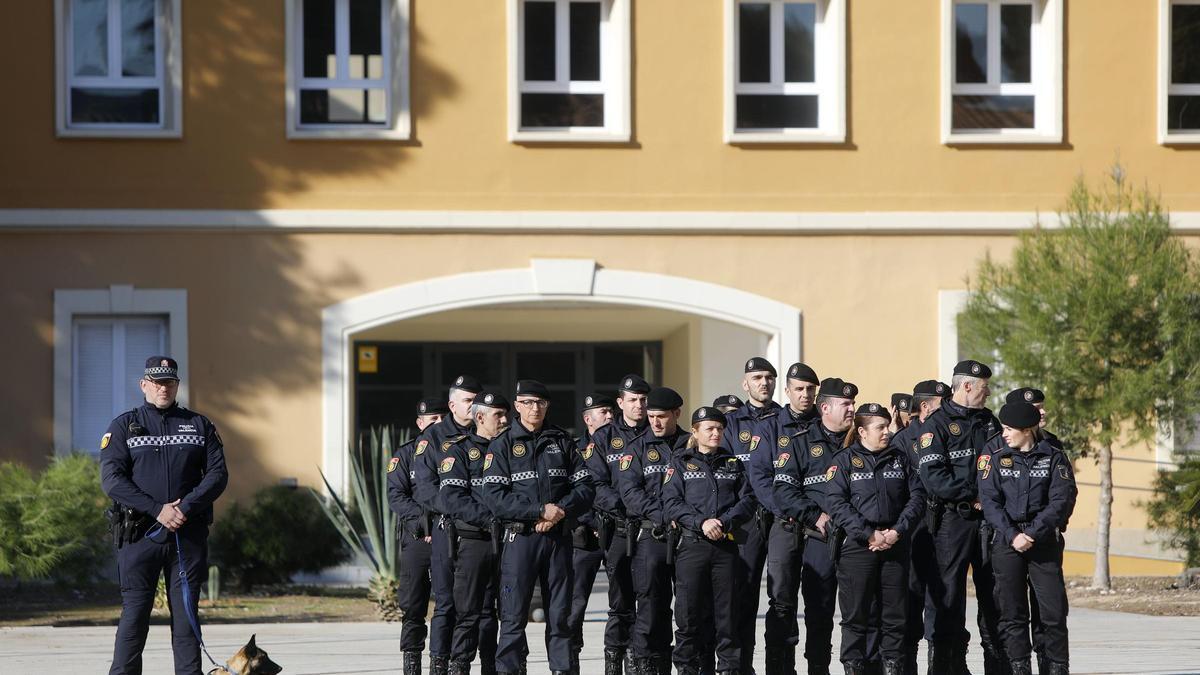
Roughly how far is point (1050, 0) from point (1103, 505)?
5.50 meters

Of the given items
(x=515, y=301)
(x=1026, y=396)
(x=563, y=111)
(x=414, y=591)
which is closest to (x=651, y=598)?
(x=414, y=591)

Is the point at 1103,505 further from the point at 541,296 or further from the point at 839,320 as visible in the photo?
the point at 541,296

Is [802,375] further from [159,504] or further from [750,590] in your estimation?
[159,504]

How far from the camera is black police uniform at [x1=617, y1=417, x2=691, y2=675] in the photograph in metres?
11.3

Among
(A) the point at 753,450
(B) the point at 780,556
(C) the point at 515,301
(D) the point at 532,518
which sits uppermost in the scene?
(C) the point at 515,301

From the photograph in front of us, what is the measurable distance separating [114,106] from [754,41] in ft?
22.4

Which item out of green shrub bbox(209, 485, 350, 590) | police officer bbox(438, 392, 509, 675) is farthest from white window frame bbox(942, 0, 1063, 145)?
police officer bbox(438, 392, 509, 675)

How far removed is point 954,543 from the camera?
11.5m

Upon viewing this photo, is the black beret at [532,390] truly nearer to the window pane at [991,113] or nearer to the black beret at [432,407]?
the black beret at [432,407]

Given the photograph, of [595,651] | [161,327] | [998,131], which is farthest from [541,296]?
[595,651]

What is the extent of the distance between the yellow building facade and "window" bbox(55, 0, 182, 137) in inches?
1.2

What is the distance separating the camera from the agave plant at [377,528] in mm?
16422

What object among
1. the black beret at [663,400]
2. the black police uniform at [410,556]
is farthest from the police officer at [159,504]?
the black beret at [663,400]

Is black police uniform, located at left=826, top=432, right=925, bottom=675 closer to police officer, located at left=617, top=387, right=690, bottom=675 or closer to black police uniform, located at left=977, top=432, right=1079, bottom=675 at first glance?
black police uniform, located at left=977, top=432, right=1079, bottom=675
